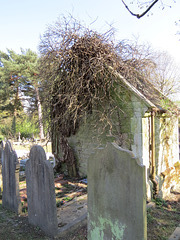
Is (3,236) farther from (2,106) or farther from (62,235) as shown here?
(2,106)

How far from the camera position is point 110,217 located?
229 cm

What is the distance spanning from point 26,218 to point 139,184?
2894 mm

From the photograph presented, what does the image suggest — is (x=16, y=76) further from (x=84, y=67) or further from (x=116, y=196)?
(x=116, y=196)

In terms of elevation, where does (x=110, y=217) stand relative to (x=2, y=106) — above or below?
below

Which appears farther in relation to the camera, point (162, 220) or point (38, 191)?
point (162, 220)

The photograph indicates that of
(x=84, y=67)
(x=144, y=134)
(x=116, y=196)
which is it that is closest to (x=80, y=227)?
(x=116, y=196)

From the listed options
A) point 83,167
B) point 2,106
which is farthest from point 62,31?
point 2,106

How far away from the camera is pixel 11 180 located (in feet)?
13.4

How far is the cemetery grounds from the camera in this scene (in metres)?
3.24

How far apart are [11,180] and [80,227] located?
1801 millimetres

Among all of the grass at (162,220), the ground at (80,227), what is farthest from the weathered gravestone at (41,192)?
the grass at (162,220)

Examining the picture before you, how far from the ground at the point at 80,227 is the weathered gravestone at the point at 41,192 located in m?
0.19

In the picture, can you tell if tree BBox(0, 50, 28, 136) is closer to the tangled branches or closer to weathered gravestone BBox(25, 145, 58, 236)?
the tangled branches

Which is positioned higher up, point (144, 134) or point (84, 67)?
point (84, 67)
